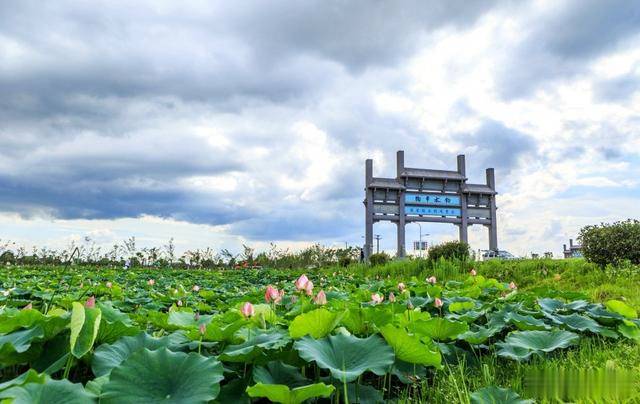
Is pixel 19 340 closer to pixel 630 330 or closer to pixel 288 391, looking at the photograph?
pixel 288 391

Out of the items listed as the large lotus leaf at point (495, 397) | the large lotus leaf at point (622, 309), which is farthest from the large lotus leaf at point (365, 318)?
the large lotus leaf at point (622, 309)

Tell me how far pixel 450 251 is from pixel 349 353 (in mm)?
→ 10312

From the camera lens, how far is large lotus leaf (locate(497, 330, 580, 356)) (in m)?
2.34

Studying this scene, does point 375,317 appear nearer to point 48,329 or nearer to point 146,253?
point 48,329

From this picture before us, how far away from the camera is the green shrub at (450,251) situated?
1130cm

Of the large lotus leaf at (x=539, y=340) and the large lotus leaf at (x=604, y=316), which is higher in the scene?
the large lotus leaf at (x=604, y=316)

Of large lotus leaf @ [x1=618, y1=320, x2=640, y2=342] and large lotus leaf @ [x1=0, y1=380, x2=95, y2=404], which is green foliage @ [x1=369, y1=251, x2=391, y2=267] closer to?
large lotus leaf @ [x1=618, y1=320, x2=640, y2=342]

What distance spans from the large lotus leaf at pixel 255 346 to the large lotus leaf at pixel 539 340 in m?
1.33

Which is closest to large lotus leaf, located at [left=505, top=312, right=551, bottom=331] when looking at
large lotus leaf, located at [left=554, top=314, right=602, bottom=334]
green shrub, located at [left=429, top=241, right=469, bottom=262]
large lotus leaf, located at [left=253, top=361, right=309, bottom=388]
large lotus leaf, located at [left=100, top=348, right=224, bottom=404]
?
large lotus leaf, located at [left=554, top=314, right=602, bottom=334]

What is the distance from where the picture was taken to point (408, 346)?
170 centimetres

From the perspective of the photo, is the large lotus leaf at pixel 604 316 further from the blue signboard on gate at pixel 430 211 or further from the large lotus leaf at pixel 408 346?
the blue signboard on gate at pixel 430 211

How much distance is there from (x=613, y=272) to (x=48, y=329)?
9295 millimetres

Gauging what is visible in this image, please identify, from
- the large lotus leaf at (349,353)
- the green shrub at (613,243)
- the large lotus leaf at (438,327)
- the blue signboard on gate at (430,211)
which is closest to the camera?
the large lotus leaf at (349,353)

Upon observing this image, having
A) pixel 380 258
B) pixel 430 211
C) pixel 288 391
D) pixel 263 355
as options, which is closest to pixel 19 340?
pixel 263 355
